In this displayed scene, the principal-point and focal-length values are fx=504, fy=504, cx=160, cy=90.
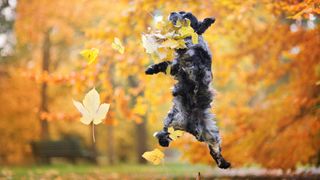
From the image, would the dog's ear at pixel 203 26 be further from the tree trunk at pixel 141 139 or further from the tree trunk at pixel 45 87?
the tree trunk at pixel 141 139

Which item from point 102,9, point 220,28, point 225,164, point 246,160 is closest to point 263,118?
point 246,160

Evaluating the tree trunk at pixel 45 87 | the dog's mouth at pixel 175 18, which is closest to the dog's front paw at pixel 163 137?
the dog's mouth at pixel 175 18

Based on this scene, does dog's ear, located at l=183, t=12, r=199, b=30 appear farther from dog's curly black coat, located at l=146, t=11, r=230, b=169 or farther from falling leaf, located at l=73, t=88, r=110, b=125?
falling leaf, located at l=73, t=88, r=110, b=125

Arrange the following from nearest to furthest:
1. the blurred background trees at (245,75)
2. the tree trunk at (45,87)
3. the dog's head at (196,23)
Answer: the dog's head at (196,23) → the blurred background trees at (245,75) → the tree trunk at (45,87)

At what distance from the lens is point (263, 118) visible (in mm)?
10125

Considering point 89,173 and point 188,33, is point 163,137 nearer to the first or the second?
point 188,33

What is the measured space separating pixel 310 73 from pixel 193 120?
560 cm

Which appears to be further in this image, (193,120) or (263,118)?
(263,118)

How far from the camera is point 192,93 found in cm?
461

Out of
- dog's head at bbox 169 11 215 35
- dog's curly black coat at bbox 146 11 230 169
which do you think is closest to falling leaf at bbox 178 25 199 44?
dog's curly black coat at bbox 146 11 230 169

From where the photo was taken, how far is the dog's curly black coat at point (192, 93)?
4.54 metres

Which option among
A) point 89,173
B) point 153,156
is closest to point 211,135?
point 153,156

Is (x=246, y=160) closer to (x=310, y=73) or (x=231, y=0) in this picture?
(x=310, y=73)

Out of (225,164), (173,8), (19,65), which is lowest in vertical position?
(225,164)
